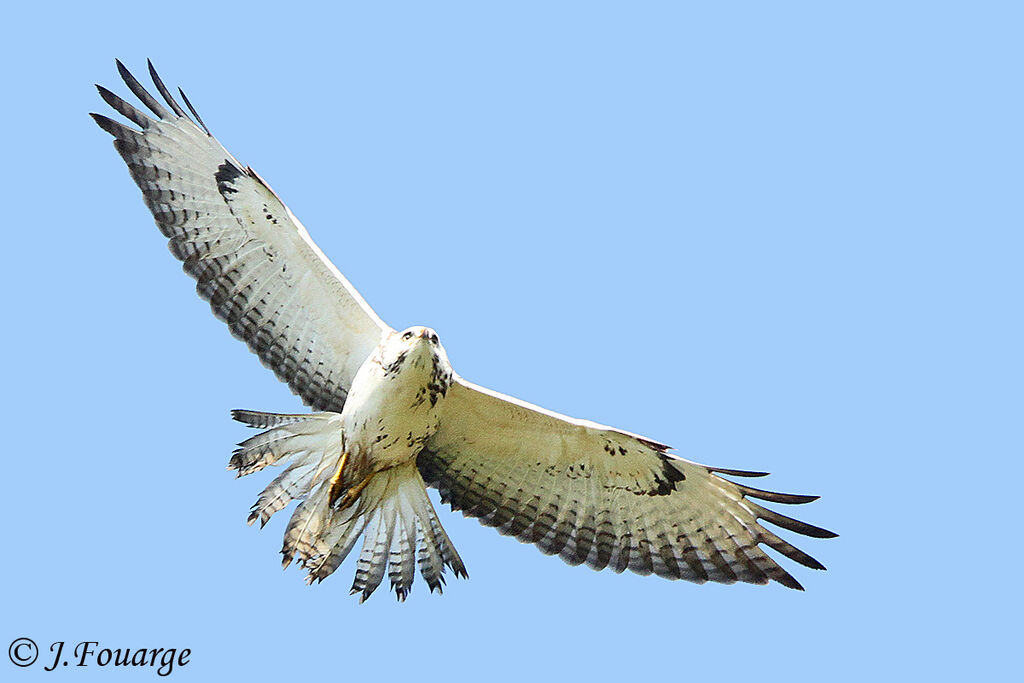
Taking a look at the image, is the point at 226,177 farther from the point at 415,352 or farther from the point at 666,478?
the point at 666,478

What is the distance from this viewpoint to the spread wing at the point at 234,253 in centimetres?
1007

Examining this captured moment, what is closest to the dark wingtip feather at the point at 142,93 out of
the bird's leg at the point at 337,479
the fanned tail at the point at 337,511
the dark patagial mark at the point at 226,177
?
the dark patagial mark at the point at 226,177

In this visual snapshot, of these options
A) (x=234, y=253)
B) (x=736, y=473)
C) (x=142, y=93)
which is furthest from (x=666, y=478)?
(x=142, y=93)

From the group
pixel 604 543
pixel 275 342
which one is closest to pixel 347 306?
pixel 275 342

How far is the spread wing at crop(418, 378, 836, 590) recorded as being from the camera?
382 inches

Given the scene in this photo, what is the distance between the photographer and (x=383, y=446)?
9.69 m

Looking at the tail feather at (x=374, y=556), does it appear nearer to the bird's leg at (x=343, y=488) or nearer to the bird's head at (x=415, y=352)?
the bird's leg at (x=343, y=488)

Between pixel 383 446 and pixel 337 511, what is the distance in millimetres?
568

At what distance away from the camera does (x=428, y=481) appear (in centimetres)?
1019

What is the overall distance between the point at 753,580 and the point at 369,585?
8.06ft

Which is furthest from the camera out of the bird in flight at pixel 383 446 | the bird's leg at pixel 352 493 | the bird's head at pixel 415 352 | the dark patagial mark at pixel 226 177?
the dark patagial mark at pixel 226 177

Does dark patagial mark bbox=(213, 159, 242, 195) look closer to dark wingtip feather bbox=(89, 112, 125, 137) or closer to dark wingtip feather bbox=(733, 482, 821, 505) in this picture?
dark wingtip feather bbox=(89, 112, 125, 137)

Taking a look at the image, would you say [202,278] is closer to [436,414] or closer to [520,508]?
[436,414]

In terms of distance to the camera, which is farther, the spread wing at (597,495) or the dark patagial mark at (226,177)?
the dark patagial mark at (226,177)
